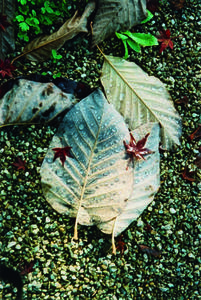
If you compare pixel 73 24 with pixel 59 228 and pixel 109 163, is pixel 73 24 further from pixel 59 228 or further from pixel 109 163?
pixel 59 228

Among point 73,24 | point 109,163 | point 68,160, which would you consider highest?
point 73,24

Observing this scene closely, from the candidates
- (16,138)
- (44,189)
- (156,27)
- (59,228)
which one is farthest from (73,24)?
(59,228)

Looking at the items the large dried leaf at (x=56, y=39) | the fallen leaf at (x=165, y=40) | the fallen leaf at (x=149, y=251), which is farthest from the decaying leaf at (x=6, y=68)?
the fallen leaf at (x=149, y=251)

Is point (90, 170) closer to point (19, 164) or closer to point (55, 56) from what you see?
point (19, 164)

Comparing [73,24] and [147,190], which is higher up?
[73,24]

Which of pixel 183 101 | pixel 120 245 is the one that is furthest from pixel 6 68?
pixel 120 245

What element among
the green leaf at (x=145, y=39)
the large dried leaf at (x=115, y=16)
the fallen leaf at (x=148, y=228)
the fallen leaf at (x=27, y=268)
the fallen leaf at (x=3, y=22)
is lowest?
the fallen leaf at (x=148, y=228)

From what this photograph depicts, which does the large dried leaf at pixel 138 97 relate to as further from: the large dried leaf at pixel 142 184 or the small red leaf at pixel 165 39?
the small red leaf at pixel 165 39
